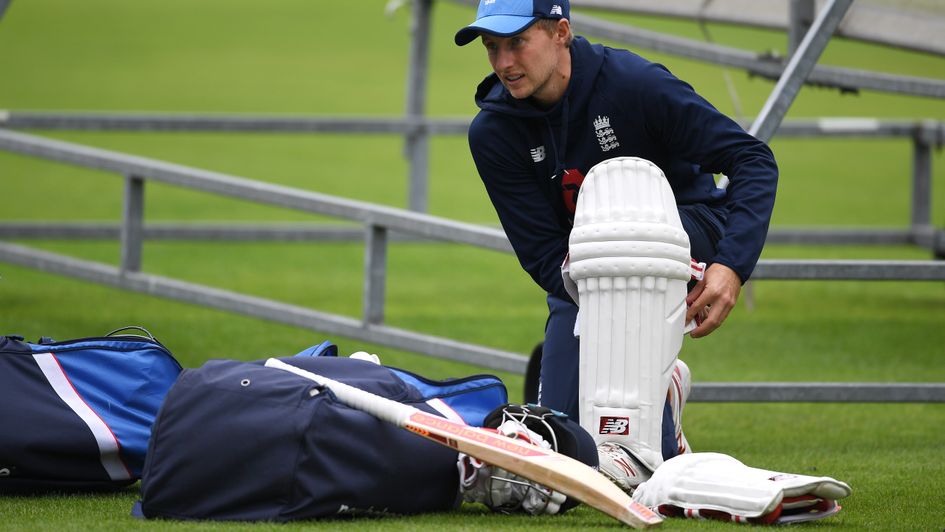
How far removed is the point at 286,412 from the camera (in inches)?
124

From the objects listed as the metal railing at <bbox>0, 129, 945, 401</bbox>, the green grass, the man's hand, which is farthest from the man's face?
the metal railing at <bbox>0, 129, 945, 401</bbox>

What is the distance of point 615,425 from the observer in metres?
3.53

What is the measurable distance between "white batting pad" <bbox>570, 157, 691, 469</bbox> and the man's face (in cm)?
37

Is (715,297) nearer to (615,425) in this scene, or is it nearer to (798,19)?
(615,425)

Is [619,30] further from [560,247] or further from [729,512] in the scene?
[729,512]

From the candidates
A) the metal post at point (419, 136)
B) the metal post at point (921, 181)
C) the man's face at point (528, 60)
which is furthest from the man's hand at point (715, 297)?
the metal post at point (419, 136)

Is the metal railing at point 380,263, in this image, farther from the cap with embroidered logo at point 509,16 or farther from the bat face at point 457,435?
the bat face at point 457,435

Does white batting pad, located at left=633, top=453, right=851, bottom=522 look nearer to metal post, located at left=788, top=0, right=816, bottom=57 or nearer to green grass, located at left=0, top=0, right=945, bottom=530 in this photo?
green grass, located at left=0, top=0, right=945, bottom=530

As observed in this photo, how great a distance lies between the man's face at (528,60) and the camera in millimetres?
3746

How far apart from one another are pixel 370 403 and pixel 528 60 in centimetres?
107

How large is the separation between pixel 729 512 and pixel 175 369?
1531 millimetres

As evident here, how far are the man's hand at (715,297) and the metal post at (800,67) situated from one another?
1.52 metres

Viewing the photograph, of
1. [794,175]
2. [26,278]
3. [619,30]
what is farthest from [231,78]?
[619,30]

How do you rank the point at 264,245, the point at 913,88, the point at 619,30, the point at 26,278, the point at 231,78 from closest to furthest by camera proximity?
the point at 913,88, the point at 619,30, the point at 26,278, the point at 264,245, the point at 231,78
